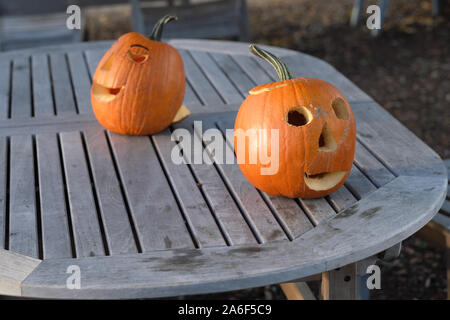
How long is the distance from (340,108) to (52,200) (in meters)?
0.72

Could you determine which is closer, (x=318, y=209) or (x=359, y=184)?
Answer: (x=318, y=209)

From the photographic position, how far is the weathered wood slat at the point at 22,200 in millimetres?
1328

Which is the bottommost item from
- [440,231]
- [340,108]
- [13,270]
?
[440,231]

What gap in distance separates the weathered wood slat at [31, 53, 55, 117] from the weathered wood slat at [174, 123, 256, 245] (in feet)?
2.14

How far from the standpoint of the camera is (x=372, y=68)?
15.6ft

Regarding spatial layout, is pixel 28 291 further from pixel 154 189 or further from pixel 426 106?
pixel 426 106

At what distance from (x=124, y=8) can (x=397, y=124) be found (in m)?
5.25

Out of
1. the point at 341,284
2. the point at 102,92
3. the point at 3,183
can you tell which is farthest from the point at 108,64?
the point at 341,284

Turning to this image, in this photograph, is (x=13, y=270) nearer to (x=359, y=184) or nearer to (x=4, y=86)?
(x=359, y=184)

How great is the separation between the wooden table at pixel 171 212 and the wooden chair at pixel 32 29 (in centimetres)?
217

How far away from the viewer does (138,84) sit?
173 centimetres

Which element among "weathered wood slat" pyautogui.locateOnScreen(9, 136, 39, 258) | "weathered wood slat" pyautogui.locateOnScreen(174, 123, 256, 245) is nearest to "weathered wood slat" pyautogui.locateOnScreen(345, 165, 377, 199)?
"weathered wood slat" pyautogui.locateOnScreen(174, 123, 256, 245)

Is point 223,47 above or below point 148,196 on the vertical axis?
above

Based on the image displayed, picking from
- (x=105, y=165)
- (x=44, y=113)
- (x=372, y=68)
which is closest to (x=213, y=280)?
(x=105, y=165)
